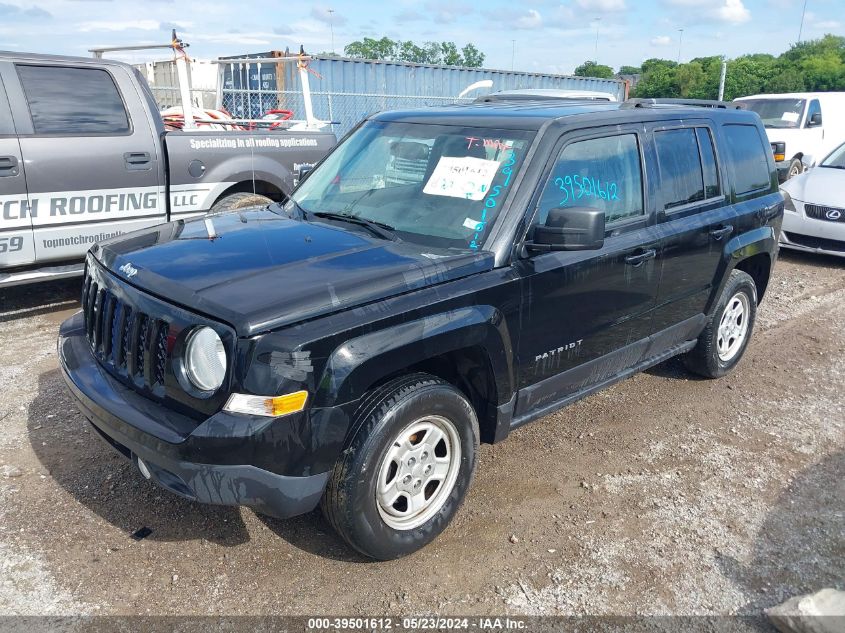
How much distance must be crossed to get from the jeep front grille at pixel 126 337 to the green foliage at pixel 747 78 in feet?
120

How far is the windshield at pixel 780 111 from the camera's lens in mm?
13875

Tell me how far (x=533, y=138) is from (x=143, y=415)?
85.9 inches

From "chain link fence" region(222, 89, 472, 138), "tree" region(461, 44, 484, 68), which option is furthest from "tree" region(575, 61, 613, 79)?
"chain link fence" region(222, 89, 472, 138)

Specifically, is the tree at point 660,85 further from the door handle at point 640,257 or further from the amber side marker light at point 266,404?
the amber side marker light at point 266,404

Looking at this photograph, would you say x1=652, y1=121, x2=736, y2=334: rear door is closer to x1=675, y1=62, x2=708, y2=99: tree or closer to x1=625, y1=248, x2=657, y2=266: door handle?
x1=625, y1=248, x2=657, y2=266: door handle

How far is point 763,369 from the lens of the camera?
5.45 meters

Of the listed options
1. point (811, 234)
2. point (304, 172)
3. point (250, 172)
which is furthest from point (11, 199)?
point (811, 234)

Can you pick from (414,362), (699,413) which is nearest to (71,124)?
(414,362)

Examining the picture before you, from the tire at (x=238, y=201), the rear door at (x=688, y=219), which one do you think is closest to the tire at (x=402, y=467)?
the rear door at (x=688, y=219)

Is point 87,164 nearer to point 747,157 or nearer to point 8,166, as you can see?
point 8,166

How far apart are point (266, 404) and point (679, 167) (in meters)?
2.96

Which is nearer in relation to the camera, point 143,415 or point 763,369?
point 143,415

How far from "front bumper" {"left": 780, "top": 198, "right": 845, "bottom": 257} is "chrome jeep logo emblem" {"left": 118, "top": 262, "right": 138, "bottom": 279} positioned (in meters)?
7.91

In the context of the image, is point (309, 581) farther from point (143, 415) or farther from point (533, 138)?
point (533, 138)
